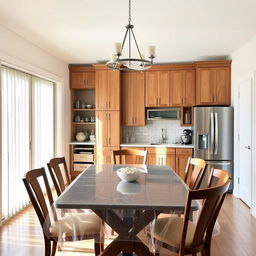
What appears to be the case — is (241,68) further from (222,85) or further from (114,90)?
(114,90)

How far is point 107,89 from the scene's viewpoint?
17.6 ft

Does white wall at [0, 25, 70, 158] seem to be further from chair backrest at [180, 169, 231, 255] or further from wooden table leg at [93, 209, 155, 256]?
chair backrest at [180, 169, 231, 255]

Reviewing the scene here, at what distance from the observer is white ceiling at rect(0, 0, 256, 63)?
9.04ft

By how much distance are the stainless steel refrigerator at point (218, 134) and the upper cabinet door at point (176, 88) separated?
0.66 metres

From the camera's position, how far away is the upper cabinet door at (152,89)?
5391 millimetres

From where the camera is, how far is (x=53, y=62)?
484 cm

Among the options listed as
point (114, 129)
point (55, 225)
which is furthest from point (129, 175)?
point (114, 129)

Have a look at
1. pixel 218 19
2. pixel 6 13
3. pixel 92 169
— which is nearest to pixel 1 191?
pixel 92 169

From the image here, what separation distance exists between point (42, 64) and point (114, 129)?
6.21ft

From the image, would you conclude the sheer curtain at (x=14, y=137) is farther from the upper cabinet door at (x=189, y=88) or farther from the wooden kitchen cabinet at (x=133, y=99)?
the upper cabinet door at (x=189, y=88)

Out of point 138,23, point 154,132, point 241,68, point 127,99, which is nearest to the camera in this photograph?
point 138,23

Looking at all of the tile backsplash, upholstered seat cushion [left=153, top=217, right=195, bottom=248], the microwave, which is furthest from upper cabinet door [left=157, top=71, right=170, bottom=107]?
upholstered seat cushion [left=153, top=217, right=195, bottom=248]

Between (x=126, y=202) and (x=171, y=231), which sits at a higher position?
(x=126, y=202)

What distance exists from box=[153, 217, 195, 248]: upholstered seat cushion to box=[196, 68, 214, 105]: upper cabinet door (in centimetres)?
331
